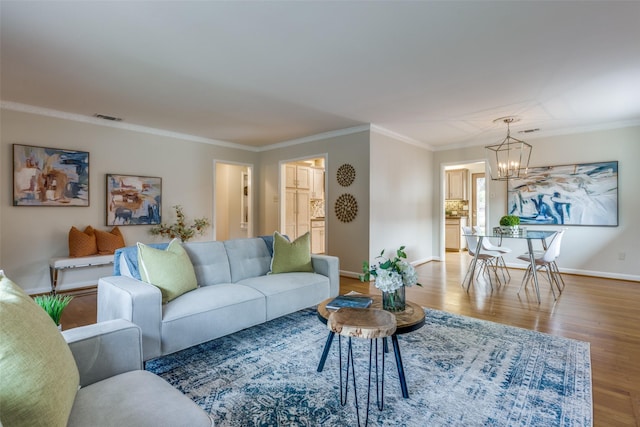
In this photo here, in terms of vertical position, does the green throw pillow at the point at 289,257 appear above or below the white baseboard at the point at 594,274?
above

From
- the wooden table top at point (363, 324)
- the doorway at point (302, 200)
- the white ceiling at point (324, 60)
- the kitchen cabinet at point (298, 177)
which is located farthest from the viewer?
the kitchen cabinet at point (298, 177)

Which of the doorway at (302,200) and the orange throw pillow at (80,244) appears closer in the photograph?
the orange throw pillow at (80,244)

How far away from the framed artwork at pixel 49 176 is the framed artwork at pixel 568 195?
697cm

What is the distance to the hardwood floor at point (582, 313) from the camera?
1997 millimetres

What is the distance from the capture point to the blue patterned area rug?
177 centimetres

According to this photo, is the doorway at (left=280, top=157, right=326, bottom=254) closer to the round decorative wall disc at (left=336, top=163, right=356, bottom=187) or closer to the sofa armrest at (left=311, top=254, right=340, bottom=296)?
the round decorative wall disc at (left=336, top=163, right=356, bottom=187)

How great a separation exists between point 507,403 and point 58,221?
214 inches

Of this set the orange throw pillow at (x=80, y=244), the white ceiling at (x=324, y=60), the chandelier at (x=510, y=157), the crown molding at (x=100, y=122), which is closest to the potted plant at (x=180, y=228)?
the orange throw pillow at (x=80, y=244)

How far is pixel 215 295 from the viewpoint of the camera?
2609mm

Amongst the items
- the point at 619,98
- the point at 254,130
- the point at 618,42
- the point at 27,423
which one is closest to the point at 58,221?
the point at 254,130

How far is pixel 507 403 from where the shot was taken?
1.87 metres

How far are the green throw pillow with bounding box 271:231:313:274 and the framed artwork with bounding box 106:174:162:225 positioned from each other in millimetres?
2893

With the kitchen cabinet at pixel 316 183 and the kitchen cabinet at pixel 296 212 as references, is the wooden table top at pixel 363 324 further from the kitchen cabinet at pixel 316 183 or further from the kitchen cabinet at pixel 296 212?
the kitchen cabinet at pixel 316 183

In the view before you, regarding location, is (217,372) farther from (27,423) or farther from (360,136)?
(360,136)
